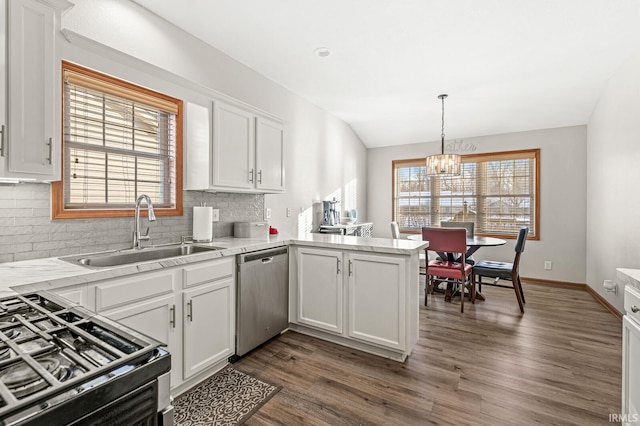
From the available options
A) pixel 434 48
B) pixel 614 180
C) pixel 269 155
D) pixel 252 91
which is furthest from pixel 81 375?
pixel 614 180

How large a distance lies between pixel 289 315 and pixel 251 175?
1.41 m

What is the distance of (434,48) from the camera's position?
307cm

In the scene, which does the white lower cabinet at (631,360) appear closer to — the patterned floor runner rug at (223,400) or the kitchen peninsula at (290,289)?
the kitchen peninsula at (290,289)

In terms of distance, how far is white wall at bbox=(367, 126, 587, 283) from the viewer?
15.7 ft

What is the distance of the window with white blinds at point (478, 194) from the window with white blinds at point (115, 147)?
4.54 m

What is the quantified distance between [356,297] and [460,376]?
0.93 meters

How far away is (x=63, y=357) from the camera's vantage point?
702 millimetres

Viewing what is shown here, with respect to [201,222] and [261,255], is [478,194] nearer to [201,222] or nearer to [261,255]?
[261,255]

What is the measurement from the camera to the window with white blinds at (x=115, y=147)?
6.91 feet

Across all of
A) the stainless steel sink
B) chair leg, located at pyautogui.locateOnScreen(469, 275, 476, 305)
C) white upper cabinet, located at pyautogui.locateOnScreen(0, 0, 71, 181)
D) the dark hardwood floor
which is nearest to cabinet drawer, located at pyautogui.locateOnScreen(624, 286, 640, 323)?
the dark hardwood floor

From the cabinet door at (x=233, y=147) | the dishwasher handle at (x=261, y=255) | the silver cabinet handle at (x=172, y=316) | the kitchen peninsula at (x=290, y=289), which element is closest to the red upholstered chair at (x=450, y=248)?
the kitchen peninsula at (x=290, y=289)

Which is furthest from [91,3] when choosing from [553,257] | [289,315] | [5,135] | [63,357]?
[553,257]

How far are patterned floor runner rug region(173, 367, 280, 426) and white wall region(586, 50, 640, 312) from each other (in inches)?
144

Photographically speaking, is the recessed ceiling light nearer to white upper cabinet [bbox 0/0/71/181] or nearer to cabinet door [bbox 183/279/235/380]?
white upper cabinet [bbox 0/0/71/181]
